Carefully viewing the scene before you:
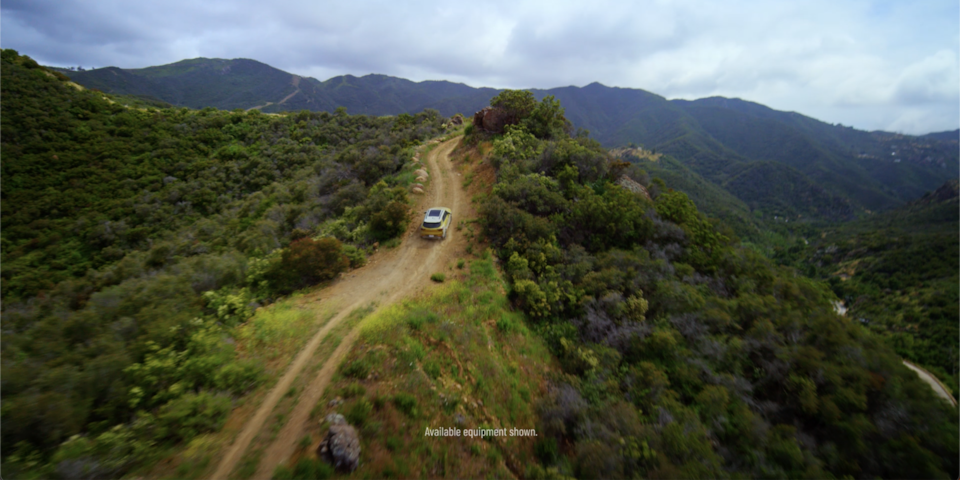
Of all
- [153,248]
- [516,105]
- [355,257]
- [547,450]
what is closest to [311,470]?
[547,450]

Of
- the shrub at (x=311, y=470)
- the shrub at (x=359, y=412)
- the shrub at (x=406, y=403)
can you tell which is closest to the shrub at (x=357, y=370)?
the shrub at (x=359, y=412)

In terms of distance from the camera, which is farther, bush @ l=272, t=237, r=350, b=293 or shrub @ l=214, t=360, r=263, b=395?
bush @ l=272, t=237, r=350, b=293

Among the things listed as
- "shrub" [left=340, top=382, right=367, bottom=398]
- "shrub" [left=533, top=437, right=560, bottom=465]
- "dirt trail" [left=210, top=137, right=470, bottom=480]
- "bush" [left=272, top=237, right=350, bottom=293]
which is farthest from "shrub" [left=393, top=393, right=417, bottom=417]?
"bush" [left=272, top=237, right=350, bottom=293]

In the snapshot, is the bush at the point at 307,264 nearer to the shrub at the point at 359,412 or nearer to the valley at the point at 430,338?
the valley at the point at 430,338

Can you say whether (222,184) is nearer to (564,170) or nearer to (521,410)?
(564,170)

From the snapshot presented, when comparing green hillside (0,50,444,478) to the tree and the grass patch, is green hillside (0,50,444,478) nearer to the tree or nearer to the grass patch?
the grass patch

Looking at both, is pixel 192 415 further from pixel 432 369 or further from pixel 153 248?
pixel 153 248
